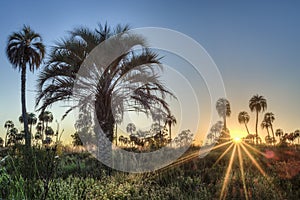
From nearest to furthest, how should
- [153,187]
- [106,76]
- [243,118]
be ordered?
[153,187] → [106,76] → [243,118]

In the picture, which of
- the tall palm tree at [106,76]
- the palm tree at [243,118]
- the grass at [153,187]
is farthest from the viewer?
the palm tree at [243,118]

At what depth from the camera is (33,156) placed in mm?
5316

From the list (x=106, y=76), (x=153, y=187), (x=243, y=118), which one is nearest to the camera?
(x=153, y=187)

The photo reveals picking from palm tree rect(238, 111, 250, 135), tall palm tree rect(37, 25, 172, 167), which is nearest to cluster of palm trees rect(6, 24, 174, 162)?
tall palm tree rect(37, 25, 172, 167)

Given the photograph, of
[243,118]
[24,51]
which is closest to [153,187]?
[24,51]

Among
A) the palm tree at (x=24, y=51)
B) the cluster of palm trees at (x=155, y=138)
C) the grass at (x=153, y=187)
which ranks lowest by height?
the grass at (x=153, y=187)

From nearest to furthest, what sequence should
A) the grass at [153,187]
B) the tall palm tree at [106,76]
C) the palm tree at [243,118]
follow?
the grass at [153,187], the tall palm tree at [106,76], the palm tree at [243,118]

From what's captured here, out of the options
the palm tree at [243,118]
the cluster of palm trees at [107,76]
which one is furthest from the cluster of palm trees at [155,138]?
the palm tree at [243,118]

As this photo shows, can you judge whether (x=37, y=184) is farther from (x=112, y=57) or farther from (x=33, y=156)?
(x=112, y=57)

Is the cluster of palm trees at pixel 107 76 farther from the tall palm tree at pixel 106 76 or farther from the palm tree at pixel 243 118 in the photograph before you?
the palm tree at pixel 243 118

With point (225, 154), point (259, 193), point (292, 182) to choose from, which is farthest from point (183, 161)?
point (259, 193)

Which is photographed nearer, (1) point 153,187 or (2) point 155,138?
(1) point 153,187

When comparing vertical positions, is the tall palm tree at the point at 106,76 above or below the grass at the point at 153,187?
above

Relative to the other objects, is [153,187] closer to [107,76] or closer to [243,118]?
[107,76]
